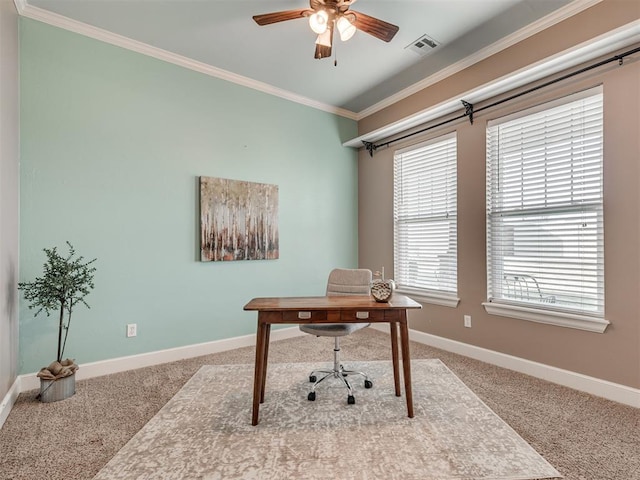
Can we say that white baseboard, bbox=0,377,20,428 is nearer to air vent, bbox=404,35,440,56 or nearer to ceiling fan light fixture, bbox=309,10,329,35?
ceiling fan light fixture, bbox=309,10,329,35

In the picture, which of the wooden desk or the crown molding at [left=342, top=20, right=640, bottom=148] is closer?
the wooden desk

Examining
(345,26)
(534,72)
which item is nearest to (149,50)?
(345,26)

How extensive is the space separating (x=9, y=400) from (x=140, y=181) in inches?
75.3

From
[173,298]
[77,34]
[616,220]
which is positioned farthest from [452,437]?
[77,34]

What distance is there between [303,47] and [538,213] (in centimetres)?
264

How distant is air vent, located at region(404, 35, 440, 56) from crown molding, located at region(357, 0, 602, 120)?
394 mm

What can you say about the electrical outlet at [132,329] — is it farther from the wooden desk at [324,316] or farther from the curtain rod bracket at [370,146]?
the curtain rod bracket at [370,146]

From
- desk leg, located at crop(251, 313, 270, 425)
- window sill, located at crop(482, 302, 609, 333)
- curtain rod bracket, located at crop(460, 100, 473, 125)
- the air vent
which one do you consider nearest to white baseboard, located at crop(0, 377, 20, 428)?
desk leg, located at crop(251, 313, 270, 425)

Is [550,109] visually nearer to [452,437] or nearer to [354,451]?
[452,437]

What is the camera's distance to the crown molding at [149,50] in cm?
260

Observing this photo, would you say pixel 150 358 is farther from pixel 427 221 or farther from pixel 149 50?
pixel 427 221

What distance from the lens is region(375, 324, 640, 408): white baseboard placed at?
7.62ft

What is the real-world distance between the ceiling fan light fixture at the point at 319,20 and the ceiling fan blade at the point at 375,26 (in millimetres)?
187

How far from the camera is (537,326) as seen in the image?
111 inches
